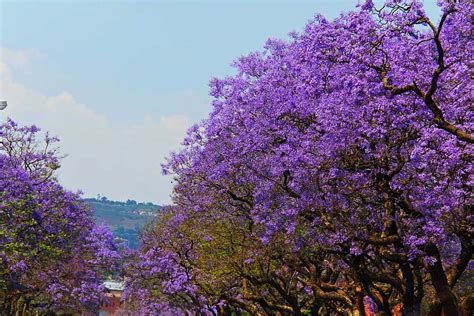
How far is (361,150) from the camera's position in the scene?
53.7ft

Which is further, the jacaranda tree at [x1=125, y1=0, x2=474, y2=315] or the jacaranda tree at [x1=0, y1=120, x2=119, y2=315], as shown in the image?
the jacaranda tree at [x1=0, y1=120, x2=119, y2=315]

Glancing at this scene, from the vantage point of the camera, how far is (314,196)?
17.7m

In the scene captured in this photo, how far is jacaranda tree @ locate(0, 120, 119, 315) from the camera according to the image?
26.5 metres

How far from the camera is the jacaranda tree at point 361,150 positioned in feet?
48.9

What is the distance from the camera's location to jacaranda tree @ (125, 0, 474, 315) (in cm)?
1491

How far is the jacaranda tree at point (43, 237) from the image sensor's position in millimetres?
26500

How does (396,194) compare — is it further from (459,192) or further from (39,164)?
(39,164)

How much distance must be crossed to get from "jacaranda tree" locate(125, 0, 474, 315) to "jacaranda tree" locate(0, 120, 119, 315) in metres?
8.80

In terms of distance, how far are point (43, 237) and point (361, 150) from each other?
59.6 ft

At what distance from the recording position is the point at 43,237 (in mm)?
29266

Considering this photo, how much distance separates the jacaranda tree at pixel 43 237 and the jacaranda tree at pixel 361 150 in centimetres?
880

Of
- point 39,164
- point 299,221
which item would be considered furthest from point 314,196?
point 39,164

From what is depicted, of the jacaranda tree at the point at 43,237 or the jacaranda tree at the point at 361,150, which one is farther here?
the jacaranda tree at the point at 43,237

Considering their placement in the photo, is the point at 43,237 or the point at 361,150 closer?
the point at 361,150
